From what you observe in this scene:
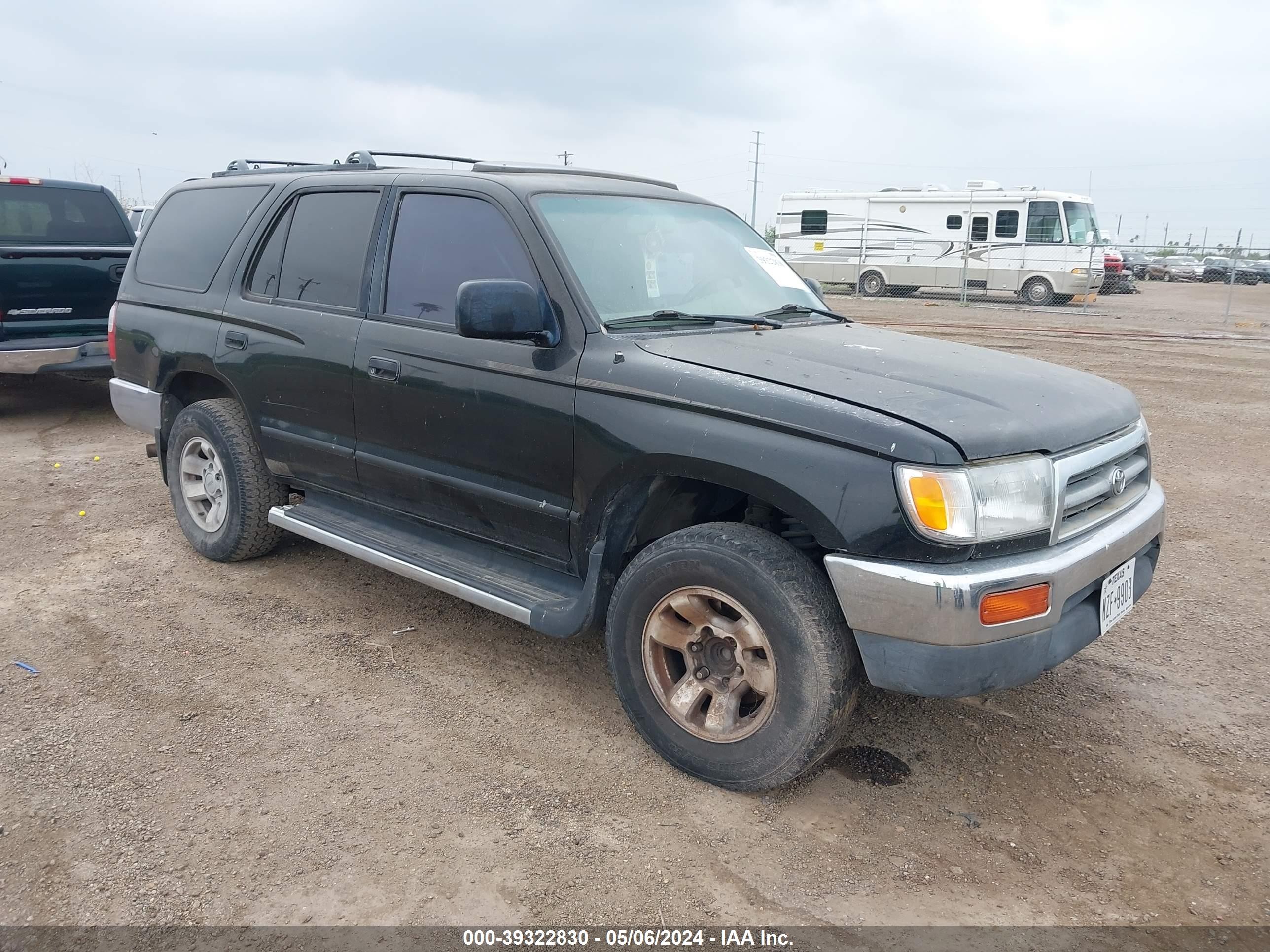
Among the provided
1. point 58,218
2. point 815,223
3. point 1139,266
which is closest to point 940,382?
point 58,218

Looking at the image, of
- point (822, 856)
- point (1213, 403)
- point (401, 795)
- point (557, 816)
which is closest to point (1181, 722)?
point (822, 856)

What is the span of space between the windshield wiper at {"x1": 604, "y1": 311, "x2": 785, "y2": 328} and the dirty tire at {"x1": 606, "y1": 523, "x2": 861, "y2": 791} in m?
0.79

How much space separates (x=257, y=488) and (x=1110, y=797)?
380 centimetres

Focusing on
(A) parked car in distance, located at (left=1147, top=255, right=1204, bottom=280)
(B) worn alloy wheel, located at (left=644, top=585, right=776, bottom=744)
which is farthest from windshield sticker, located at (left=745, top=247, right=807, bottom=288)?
(A) parked car in distance, located at (left=1147, top=255, right=1204, bottom=280)

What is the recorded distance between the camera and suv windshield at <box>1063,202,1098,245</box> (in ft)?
71.3

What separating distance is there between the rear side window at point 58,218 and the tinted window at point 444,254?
6.21 meters

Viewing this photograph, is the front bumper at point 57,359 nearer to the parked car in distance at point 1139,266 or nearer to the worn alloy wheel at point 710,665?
the worn alloy wheel at point 710,665

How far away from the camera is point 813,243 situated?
26.0 metres

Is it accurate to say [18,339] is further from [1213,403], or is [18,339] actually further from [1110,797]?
[1213,403]

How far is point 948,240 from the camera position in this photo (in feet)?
77.6

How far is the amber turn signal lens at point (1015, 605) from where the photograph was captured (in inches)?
101

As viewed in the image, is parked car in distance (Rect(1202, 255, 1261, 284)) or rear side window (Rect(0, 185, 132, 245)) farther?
parked car in distance (Rect(1202, 255, 1261, 284))

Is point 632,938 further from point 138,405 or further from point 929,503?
point 138,405

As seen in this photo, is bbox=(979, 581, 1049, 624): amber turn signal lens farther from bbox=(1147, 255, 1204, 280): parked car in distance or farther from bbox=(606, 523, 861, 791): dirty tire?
bbox=(1147, 255, 1204, 280): parked car in distance
